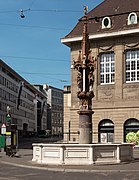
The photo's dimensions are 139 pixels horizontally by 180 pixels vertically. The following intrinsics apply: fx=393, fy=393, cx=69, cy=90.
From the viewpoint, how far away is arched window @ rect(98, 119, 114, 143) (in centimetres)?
4538

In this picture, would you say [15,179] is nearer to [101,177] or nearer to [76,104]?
[101,177]

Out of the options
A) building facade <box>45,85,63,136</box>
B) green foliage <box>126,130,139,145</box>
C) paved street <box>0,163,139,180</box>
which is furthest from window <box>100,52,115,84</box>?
building facade <box>45,85,63,136</box>

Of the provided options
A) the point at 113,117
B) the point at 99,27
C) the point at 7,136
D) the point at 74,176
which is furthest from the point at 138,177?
the point at 99,27

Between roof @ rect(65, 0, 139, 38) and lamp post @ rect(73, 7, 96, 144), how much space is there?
2055 cm

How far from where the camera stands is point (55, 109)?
18925 centimetres

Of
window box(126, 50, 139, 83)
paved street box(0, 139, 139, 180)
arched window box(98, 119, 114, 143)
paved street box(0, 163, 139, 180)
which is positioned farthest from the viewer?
arched window box(98, 119, 114, 143)

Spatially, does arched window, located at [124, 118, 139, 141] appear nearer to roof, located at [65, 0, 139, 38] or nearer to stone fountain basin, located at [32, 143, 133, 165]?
roof, located at [65, 0, 139, 38]

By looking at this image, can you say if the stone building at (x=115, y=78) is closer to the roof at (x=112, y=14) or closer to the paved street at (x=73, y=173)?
the roof at (x=112, y=14)

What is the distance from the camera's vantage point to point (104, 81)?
46625 mm

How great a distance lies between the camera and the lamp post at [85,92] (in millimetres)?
23453

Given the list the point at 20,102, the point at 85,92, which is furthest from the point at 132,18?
the point at 20,102

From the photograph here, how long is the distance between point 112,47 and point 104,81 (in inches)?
162

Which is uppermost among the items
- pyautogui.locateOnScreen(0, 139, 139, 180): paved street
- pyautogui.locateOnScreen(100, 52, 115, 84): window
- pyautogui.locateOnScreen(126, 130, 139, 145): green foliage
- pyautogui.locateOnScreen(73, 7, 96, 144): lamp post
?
pyautogui.locateOnScreen(100, 52, 115, 84): window

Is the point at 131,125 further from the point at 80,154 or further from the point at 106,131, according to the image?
the point at 80,154
